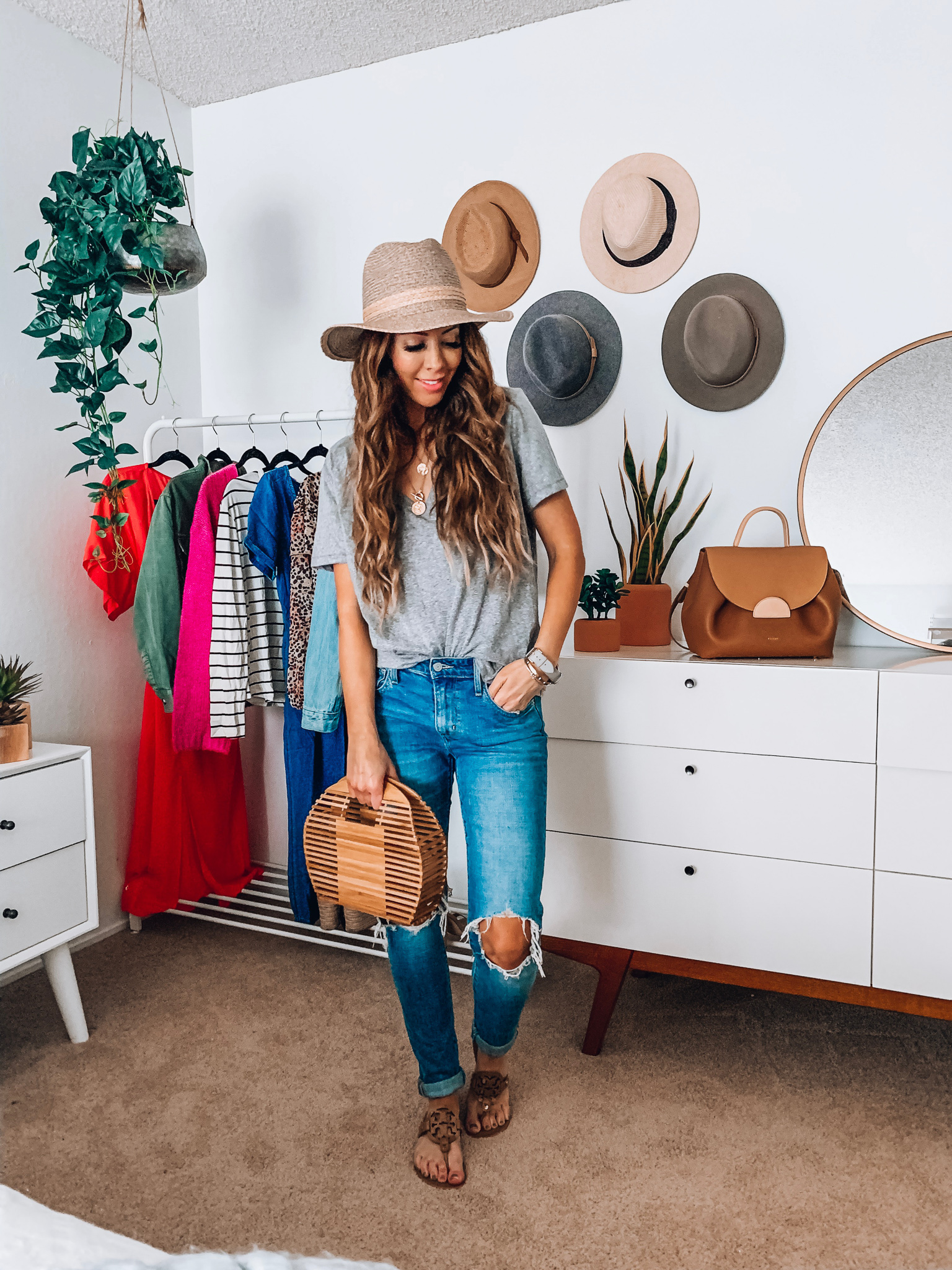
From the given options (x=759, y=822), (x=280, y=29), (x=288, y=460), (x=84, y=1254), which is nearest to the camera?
(x=84, y=1254)

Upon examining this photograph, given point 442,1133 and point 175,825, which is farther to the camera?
point 175,825

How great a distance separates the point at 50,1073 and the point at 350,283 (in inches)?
84.5

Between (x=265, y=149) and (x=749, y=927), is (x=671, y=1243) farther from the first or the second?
(x=265, y=149)

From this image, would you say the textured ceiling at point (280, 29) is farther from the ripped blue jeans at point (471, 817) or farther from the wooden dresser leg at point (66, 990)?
the wooden dresser leg at point (66, 990)

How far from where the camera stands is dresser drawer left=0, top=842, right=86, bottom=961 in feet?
6.21

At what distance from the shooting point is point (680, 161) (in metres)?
2.26

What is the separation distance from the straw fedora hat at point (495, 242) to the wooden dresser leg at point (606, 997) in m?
1.68

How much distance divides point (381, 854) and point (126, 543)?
1338 mm

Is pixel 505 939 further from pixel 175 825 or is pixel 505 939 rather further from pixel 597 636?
pixel 175 825

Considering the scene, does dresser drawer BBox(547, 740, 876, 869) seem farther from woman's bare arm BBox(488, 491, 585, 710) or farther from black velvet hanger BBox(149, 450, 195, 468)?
black velvet hanger BBox(149, 450, 195, 468)

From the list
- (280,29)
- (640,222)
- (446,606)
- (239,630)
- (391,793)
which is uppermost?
Answer: (280,29)

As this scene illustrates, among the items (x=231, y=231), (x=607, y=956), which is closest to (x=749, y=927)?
(x=607, y=956)

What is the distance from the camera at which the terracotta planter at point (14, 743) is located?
1.94 metres

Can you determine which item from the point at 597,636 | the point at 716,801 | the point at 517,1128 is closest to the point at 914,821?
the point at 716,801
